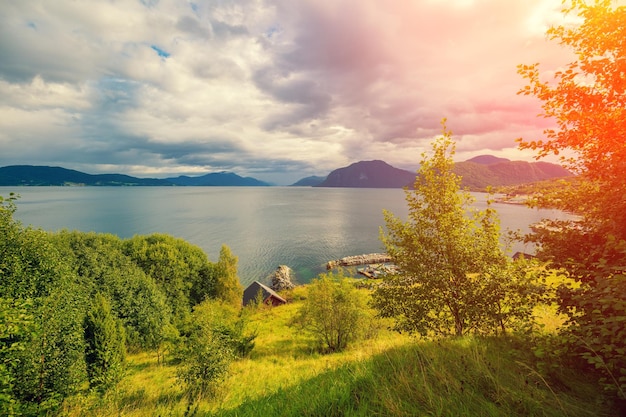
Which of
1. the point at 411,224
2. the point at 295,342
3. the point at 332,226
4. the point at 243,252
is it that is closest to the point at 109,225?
the point at 243,252

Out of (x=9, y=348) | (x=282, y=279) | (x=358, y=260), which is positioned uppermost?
(x=9, y=348)

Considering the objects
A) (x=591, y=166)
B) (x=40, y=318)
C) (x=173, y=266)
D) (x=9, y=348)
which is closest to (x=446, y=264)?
(x=591, y=166)

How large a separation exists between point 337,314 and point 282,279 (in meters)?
38.0

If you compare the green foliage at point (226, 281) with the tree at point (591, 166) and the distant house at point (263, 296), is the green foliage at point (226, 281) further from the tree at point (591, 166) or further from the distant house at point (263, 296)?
the tree at point (591, 166)

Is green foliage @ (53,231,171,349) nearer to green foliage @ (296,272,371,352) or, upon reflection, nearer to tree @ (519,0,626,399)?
green foliage @ (296,272,371,352)

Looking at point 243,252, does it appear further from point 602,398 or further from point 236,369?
point 602,398

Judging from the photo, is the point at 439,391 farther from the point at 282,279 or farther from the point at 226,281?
the point at 282,279

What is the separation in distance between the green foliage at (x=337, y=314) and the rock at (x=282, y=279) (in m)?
33.9

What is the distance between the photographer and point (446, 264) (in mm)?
11055

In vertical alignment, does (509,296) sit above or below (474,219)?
below

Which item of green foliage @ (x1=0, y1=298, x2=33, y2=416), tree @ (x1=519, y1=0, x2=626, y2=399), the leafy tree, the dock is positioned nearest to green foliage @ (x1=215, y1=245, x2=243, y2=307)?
the leafy tree

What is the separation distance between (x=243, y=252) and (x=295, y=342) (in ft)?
185

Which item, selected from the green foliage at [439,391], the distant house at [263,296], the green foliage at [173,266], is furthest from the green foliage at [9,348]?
the distant house at [263,296]

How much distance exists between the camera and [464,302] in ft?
35.1
